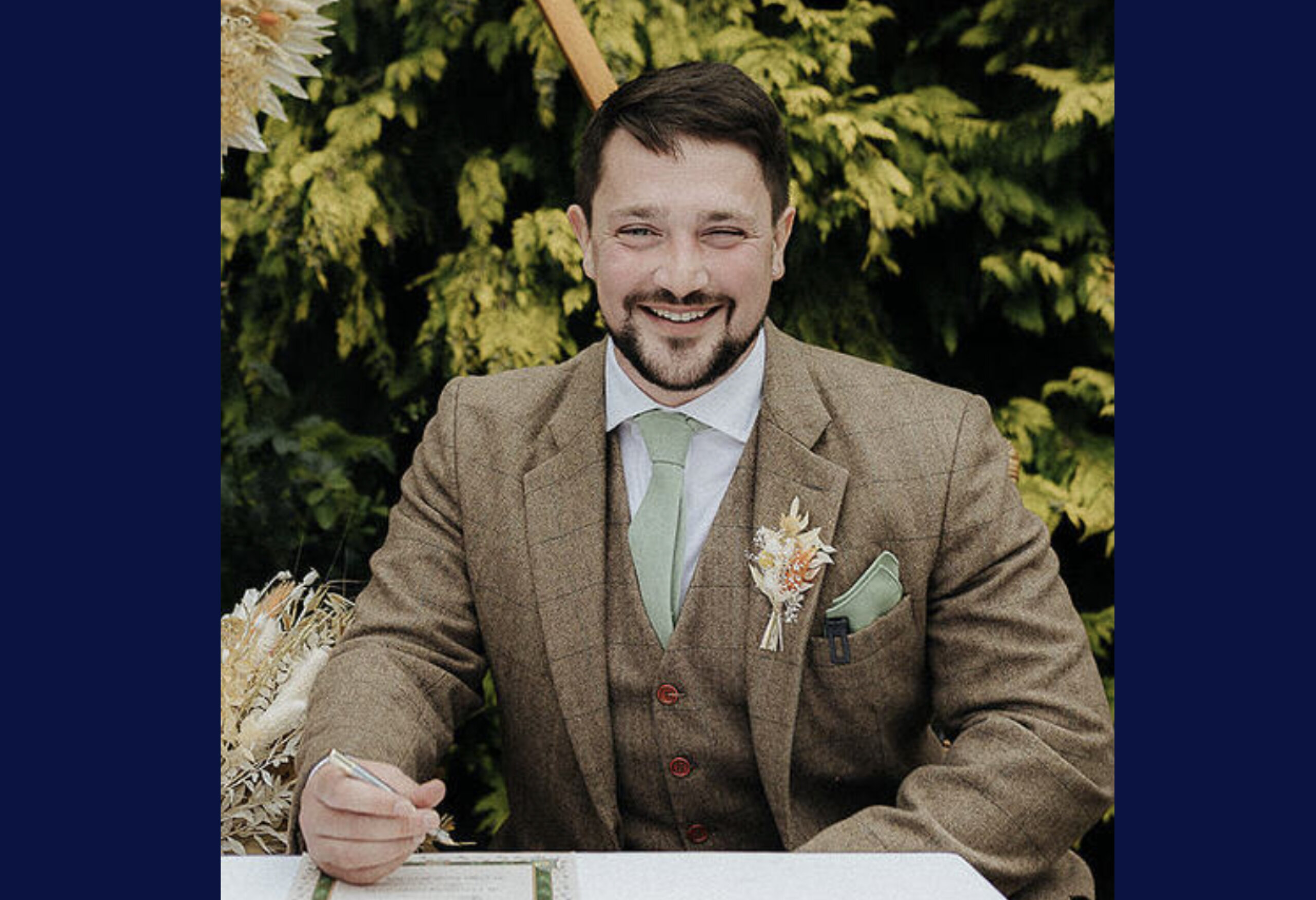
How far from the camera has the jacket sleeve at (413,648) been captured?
5.48 ft

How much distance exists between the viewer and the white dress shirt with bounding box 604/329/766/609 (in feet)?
6.11

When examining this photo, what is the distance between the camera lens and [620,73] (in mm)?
2105

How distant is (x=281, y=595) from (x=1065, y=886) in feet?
3.79

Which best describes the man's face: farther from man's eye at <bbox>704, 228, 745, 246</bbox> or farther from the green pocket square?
the green pocket square

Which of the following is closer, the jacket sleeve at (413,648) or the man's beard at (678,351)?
the jacket sleeve at (413,648)

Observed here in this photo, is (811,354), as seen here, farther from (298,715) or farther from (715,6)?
(298,715)

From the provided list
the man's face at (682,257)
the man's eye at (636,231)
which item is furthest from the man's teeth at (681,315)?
the man's eye at (636,231)

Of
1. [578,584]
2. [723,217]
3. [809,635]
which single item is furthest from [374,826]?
[723,217]

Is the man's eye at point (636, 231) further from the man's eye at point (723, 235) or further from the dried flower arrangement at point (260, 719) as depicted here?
the dried flower arrangement at point (260, 719)

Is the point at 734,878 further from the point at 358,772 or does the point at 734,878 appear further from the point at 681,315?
the point at 681,315

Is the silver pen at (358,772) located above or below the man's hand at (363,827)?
above

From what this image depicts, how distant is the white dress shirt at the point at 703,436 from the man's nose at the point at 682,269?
16cm

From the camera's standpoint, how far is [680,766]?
1.79m

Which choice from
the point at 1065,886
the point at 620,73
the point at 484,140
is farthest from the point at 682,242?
the point at 1065,886
